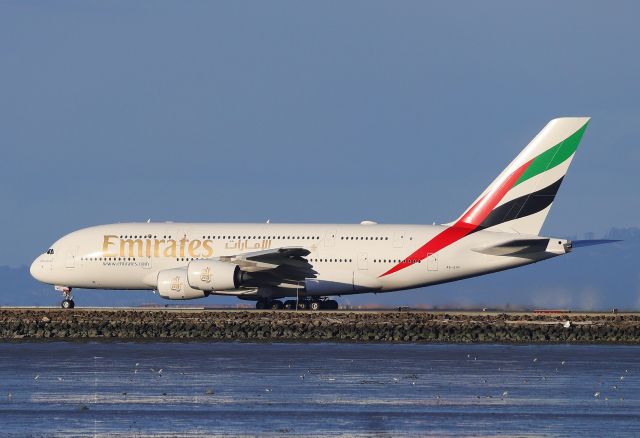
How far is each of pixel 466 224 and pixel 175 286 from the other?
1485 cm

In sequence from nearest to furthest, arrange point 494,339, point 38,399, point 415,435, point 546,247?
point 415,435 < point 38,399 < point 494,339 < point 546,247

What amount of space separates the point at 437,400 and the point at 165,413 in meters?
6.42

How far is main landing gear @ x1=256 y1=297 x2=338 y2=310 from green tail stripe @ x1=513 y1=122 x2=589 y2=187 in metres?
11.5

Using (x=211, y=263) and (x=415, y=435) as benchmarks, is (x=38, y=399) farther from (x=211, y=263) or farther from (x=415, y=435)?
(x=211, y=263)

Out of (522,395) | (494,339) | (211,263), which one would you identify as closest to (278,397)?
(522,395)

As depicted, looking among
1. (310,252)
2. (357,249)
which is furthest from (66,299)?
(357,249)

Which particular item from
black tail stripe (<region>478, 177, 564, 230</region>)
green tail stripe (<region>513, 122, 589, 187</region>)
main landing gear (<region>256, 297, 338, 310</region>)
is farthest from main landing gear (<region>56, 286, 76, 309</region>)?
green tail stripe (<region>513, 122, 589, 187</region>)

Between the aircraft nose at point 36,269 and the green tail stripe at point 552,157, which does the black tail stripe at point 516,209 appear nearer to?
the green tail stripe at point 552,157

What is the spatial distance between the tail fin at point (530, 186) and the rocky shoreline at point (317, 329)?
7780 millimetres

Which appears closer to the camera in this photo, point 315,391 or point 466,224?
point 315,391

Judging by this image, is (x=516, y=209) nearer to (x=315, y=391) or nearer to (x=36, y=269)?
(x=36, y=269)

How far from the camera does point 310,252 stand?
218 ft

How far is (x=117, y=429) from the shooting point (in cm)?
2497

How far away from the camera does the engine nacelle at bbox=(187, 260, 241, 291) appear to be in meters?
64.7
